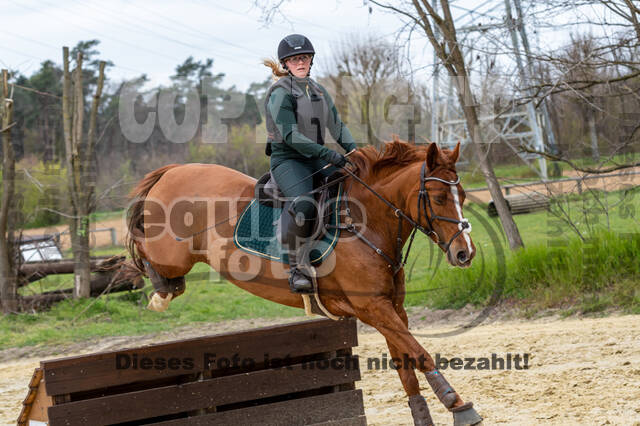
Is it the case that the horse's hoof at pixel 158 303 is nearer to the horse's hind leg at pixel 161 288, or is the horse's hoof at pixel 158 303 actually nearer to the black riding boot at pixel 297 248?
the horse's hind leg at pixel 161 288

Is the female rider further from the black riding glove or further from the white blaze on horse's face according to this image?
the white blaze on horse's face

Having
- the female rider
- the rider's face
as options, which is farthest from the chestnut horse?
the rider's face

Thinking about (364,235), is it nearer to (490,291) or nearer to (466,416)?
(466,416)

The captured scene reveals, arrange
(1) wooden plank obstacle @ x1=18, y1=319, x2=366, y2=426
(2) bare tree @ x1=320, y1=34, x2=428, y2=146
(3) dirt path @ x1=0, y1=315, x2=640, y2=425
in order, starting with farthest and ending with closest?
(2) bare tree @ x1=320, y1=34, x2=428, y2=146
(3) dirt path @ x1=0, y1=315, x2=640, y2=425
(1) wooden plank obstacle @ x1=18, y1=319, x2=366, y2=426

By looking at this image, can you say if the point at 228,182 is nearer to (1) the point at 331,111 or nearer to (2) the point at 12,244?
(1) the point at 331,111

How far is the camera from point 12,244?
10.8 meters

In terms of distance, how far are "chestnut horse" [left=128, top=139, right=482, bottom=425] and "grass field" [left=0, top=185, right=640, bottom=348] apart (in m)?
2.83

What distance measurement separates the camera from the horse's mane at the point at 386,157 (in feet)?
15.1

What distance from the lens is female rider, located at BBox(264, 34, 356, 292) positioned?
14.8 ft

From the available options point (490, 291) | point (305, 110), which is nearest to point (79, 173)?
point (490, 291)

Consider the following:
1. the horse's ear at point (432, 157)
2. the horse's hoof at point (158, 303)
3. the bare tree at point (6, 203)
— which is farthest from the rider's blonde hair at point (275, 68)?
the bare tree at point (6, 203)

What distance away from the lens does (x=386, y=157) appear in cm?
466

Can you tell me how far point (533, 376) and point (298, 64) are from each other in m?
3.53

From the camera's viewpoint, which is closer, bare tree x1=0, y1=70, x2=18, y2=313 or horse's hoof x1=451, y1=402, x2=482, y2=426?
horse's hoof x1=451, y1=402, x2=482, y2=426
